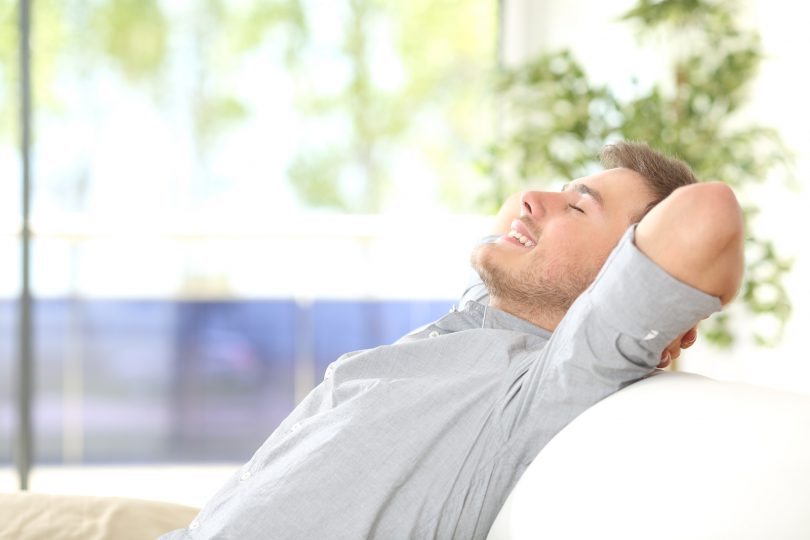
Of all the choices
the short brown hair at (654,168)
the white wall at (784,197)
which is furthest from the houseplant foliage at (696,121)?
the short brown hair at (654,168)

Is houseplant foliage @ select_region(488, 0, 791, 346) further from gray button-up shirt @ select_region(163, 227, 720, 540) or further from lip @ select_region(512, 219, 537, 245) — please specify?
gray button-up shirt @ select_region(163, 227, 720, 540)

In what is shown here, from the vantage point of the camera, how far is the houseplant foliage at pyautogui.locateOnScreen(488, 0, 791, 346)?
9.12 ft

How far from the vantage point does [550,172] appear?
3.42 meters

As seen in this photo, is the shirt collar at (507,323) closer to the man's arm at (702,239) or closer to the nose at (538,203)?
the nose at (538,203)

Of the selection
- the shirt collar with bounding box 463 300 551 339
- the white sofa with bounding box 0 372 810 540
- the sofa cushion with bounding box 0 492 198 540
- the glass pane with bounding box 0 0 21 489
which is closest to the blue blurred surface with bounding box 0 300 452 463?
the glass pane with bounding box 0 0 21 489

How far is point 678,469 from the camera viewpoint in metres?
0.92

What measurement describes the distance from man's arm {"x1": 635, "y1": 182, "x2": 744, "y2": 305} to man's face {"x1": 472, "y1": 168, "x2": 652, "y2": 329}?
Result: 30 cm

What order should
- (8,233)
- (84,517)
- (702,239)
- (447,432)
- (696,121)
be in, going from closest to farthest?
(702,239)
(447,432)
(84,517)
(696,121)
(8,233)

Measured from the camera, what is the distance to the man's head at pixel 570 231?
1398 millimetres

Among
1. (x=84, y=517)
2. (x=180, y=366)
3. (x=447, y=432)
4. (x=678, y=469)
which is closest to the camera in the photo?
(x=678, y=469)

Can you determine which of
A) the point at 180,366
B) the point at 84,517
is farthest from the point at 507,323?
the point at 180,366

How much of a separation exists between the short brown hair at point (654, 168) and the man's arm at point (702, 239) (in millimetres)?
304

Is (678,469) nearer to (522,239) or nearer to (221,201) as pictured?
(522,239)

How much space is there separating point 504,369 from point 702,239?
1.17 ft
